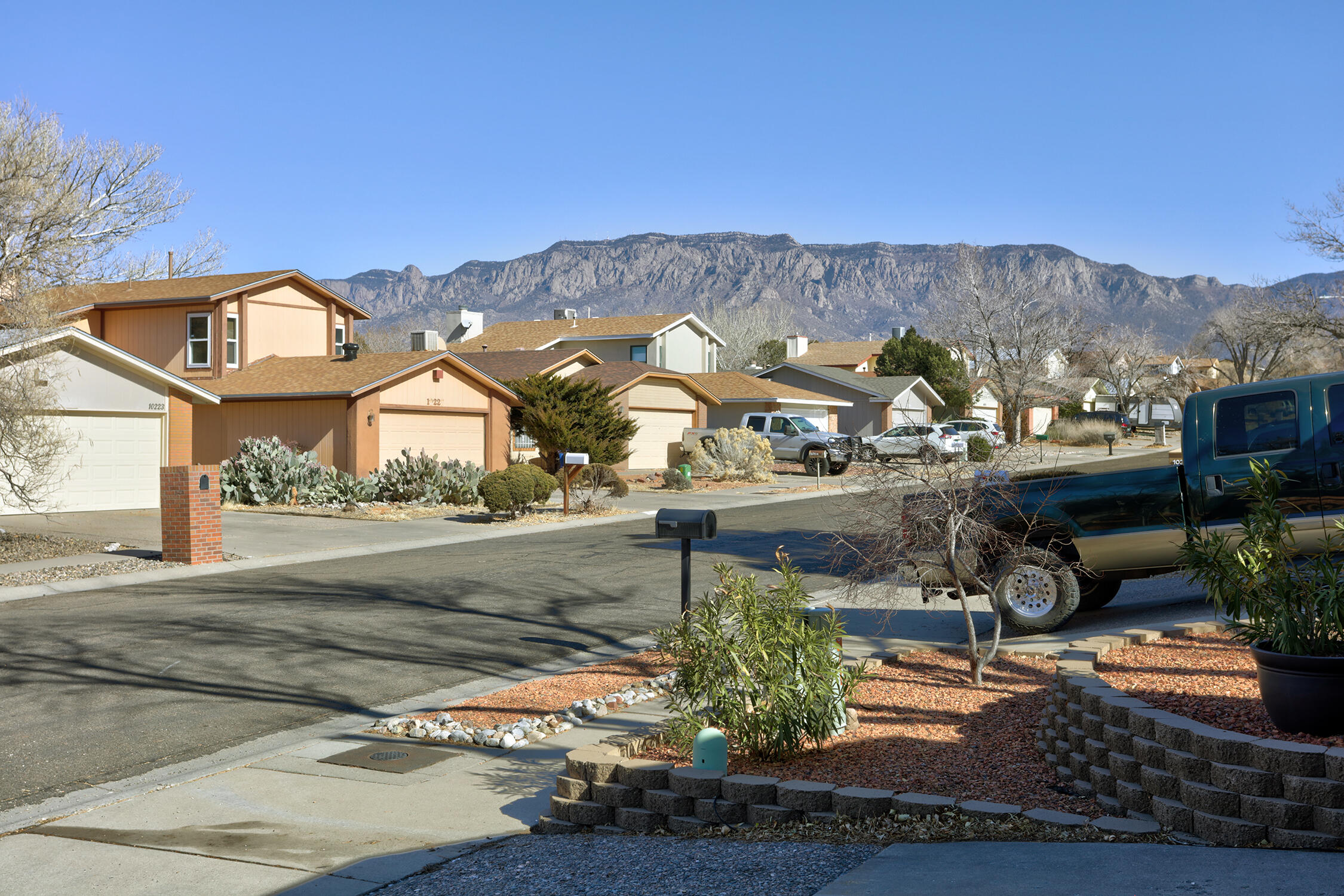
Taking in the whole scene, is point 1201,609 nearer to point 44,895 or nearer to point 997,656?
point 997,656

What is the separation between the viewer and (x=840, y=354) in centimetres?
7225

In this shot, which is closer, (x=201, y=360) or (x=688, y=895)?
(x=688, y=895)

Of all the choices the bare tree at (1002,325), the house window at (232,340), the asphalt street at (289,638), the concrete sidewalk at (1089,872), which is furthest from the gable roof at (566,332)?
the concrete sidewalk at (1089,872)

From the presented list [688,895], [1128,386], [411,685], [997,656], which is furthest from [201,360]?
[1128,386]

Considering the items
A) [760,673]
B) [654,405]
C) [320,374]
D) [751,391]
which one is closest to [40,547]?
[320,374]

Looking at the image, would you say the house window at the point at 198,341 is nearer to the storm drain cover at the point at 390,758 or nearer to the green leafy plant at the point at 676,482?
the green leafy plant at the point at 676,482

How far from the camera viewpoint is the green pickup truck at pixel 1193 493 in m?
9.57

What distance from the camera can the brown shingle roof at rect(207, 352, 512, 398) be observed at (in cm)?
2791

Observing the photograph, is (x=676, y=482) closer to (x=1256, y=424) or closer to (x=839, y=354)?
(x=1256, y=424)

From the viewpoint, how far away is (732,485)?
108 feet

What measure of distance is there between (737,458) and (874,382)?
2290 cm

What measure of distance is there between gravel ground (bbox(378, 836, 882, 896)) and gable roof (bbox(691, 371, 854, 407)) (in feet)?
125

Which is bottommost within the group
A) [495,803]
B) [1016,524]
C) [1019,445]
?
[495,803]

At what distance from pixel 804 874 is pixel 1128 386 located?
251ft
